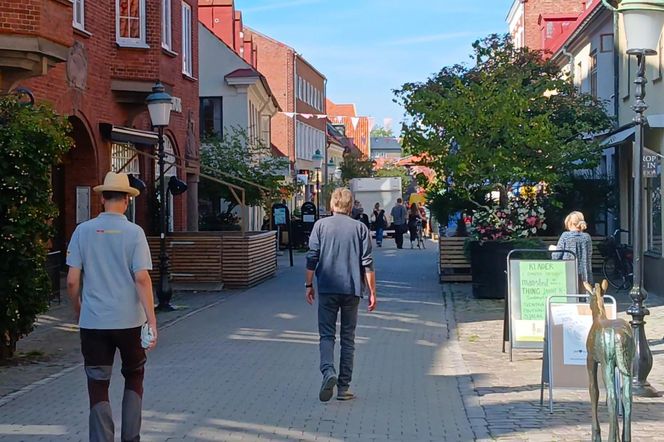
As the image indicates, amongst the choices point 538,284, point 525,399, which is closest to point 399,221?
point 538,284

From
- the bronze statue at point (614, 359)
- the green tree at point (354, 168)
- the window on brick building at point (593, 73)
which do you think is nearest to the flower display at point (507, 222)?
the window on brick building at point (593, 73)

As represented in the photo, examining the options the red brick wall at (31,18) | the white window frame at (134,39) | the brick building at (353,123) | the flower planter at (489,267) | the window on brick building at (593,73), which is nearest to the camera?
the red brick wall at (31,18)

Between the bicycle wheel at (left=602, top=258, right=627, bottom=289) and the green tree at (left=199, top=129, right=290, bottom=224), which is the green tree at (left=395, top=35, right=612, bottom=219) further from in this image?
the green tree at (left=199, top=129, right=290, bottom=224)

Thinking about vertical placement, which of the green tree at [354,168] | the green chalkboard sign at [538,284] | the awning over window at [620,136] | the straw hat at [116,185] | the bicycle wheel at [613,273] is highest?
the green tree at [354,168]

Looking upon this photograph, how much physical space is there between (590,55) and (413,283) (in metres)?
8.59

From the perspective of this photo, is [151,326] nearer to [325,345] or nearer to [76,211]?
[325,345]

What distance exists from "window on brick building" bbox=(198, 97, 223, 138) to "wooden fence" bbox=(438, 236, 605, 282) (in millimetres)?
21448

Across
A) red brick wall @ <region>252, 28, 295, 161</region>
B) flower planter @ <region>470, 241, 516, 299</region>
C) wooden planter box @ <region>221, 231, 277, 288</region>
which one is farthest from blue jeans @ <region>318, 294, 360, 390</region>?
red brick wall @ <region>252, 28, 295, 161</region>

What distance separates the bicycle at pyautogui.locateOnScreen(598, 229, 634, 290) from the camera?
19578 mm

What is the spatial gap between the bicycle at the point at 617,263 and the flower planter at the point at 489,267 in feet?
9.87

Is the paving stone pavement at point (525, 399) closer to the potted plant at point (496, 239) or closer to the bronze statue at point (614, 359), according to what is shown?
the bronze statue at point (614, 359)

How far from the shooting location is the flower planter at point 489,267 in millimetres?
17172

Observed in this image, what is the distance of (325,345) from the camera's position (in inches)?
345

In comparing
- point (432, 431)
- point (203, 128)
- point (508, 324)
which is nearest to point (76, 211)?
point (508, 324)
